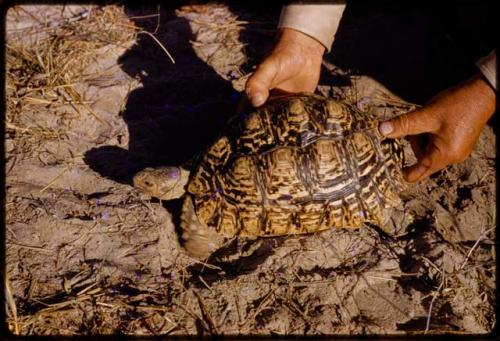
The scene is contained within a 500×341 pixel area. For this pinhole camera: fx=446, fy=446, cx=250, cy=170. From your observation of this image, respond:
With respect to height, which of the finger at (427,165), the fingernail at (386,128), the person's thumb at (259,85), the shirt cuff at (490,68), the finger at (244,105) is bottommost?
the finger at (427,165)

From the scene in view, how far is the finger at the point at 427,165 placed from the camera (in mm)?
3490

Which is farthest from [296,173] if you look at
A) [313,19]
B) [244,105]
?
[313,19]

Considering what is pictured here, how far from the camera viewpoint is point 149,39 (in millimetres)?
4926

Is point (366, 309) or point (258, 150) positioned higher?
point (258, 150)

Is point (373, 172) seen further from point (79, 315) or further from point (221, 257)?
point (79, 315)

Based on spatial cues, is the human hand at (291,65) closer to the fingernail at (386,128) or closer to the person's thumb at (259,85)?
the person's thumb at (259,85)

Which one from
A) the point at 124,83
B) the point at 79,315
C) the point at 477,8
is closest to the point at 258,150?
the point at 79,315

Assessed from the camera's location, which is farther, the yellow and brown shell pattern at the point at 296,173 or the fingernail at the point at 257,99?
the fingernail at the point at 257,99

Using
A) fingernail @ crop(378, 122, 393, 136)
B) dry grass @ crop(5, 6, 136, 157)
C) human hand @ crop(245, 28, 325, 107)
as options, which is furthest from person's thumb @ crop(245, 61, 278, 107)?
dry grass @ crop(5, 6, 136, 157)

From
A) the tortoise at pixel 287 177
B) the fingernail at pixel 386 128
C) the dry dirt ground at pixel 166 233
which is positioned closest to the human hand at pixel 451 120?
the fingernail at pixel 386 128

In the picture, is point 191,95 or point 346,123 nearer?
point 346,123

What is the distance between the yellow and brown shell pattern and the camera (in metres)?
3.14

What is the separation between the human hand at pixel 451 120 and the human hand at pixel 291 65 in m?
0.98

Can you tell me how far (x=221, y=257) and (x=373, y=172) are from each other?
130 cm
